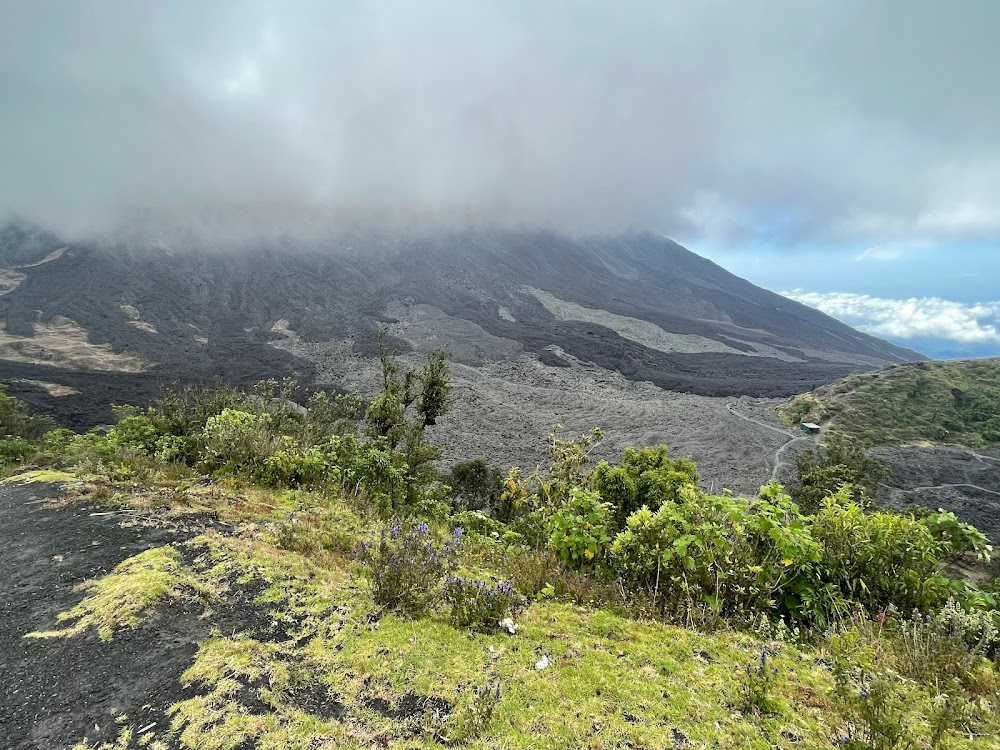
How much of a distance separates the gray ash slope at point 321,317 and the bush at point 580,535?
49.6 m

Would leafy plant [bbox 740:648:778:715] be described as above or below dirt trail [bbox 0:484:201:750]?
above

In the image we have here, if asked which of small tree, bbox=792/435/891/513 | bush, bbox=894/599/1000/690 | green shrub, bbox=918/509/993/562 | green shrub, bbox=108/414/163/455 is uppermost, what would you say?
green shrub, bbox=918/509/993/562

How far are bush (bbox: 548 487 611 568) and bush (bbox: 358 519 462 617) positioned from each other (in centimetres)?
114

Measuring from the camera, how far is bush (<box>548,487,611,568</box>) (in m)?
4.44

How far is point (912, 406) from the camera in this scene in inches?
2181

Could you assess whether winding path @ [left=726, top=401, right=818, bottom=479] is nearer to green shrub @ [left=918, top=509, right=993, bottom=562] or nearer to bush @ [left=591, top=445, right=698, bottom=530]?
bush @ [left=591, top=445, right=698, bottom=530]

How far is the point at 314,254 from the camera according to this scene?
12175cm

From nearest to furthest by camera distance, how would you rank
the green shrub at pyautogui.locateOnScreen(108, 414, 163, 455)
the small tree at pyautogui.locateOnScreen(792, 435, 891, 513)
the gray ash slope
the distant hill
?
the green shrub at pyautogui.locateOnScreen(108, 414, 163, 455)
the small tree at pyautogui.locateOnScreen(792, 435, 891, 513)
the distant hill
the gray ash slope

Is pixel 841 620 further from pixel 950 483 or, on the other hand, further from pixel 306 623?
pixel 950 483

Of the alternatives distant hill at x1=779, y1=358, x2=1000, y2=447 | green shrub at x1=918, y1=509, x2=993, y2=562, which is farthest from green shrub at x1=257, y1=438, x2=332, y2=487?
distant hill at x1=779, y1=358, x2=1000, y2=447

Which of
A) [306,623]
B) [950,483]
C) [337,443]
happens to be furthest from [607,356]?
[306,623]

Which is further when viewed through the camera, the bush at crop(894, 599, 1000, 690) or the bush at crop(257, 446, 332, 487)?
the bush at crop(257, 446, 332, 487)

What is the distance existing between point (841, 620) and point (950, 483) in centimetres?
4987

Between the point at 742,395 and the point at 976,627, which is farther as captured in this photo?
the point at 742,395
